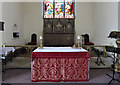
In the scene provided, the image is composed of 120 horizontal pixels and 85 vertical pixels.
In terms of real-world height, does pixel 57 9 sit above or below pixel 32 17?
above

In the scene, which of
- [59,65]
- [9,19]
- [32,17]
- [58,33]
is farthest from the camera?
[32,17]

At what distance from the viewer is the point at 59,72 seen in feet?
11.5

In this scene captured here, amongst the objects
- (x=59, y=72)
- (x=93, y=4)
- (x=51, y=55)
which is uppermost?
(x=93, y=4)

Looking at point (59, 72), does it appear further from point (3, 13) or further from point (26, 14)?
point (26, 14)

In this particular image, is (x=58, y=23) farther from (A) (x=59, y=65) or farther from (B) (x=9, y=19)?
(A) (x=59, y=65)

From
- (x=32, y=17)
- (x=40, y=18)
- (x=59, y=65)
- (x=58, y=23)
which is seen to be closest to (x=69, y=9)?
(x=58, y=23)

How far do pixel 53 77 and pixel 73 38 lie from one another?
7.81m

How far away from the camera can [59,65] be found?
11.4 ft

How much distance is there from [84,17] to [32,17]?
5077 mm

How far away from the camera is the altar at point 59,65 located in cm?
344

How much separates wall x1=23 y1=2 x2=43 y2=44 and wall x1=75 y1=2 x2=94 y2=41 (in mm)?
3613

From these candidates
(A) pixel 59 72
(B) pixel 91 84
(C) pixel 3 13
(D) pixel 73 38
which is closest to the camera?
(B) pixel 91 84

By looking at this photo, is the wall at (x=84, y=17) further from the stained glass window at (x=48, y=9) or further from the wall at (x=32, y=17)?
the wall at (x=32, y=17)

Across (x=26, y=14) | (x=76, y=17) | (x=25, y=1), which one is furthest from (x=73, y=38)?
(x=25, y=1)
